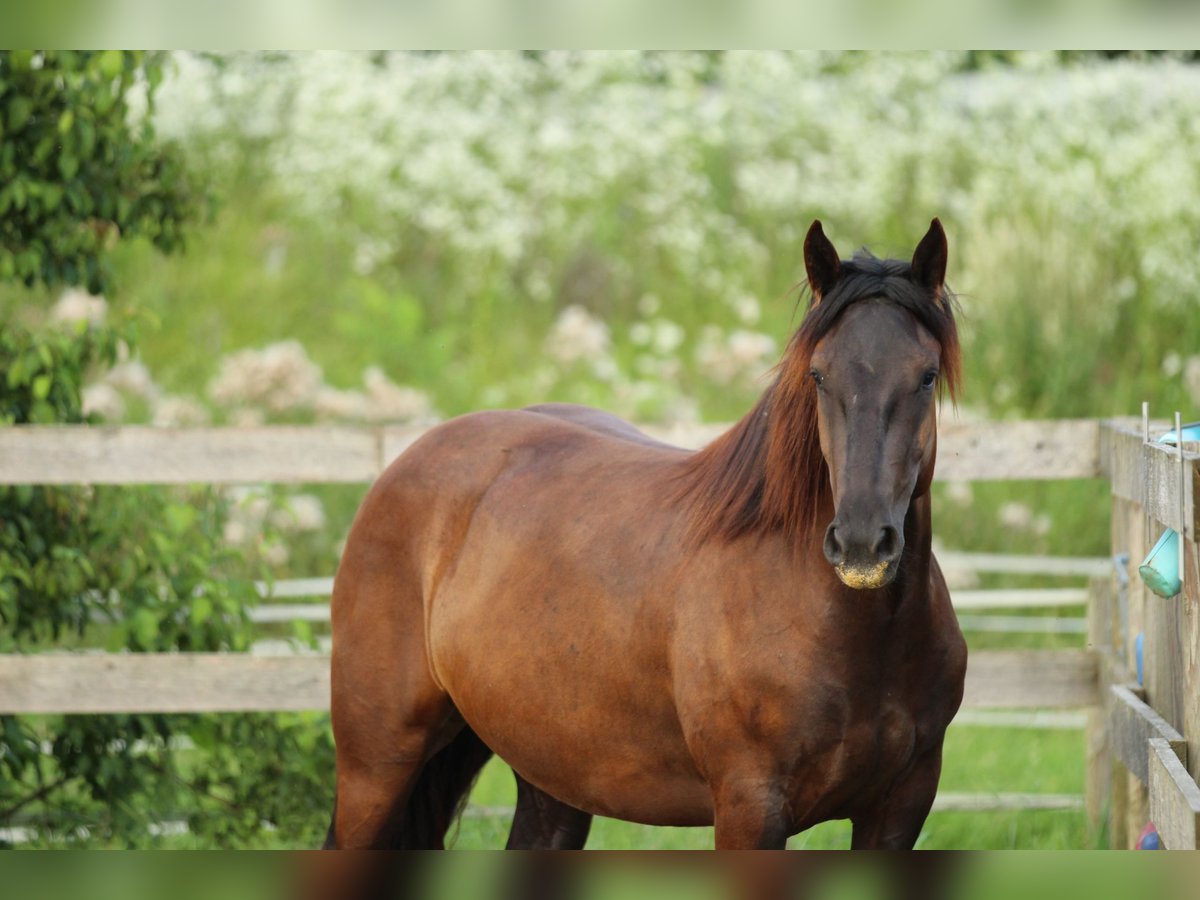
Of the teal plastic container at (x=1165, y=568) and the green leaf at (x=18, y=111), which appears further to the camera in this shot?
the green leaf at (x=18, y=111)

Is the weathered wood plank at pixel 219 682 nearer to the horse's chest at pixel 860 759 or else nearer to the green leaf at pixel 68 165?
the green leaf at pixel 68 165

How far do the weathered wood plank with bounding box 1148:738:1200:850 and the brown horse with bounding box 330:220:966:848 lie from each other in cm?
41

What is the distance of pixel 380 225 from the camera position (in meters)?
10.6

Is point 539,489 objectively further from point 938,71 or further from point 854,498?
point 938,71

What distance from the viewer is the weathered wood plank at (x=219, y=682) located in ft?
14.9

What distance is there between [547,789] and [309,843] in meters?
1.91

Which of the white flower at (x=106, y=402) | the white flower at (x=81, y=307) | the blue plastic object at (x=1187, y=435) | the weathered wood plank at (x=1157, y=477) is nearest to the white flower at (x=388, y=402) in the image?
the white flower at (x=106, y=402)

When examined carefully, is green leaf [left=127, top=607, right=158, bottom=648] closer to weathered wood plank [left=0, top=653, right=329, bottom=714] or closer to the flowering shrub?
weathered wood plank [left=0, top=653, right=329, bottom=714]

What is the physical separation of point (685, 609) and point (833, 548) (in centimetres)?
54

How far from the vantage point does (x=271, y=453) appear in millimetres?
4684

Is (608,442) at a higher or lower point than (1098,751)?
higher

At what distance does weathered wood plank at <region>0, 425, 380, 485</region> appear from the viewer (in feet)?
15.1

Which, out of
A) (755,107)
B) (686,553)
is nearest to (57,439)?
(686,553)

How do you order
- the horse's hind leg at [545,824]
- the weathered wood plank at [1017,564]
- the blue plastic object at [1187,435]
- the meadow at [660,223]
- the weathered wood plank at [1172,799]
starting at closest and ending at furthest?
the weathered wood plank at [1172,799]
the blue plastic object at [1187,435]
the horse's hind leg at [545,824]
the weathered wood plank at [1017,564]
the meadow at [660,223]
